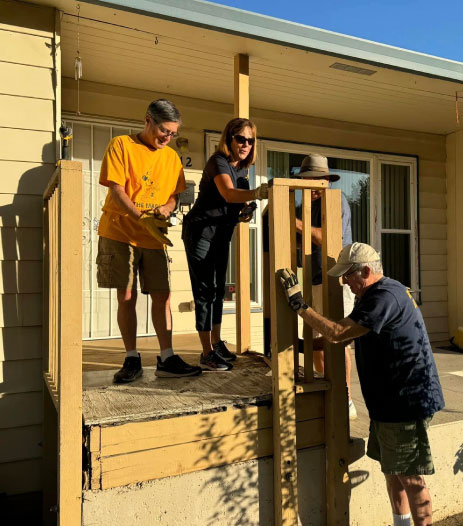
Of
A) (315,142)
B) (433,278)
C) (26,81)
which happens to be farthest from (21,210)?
(433,278)

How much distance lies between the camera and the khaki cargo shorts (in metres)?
2.55

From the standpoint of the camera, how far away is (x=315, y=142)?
562 cm

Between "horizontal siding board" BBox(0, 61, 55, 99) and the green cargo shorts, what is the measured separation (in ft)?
9.05

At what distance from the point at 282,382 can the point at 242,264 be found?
139cm

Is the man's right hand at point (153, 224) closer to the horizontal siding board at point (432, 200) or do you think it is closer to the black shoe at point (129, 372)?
the black shoe at point (129, 372)

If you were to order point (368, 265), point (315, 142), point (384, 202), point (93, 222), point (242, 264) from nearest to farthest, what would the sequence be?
point (368, 265) < point (242, 264) < point (93, 222) < point (315, 142) < point (384, 202)

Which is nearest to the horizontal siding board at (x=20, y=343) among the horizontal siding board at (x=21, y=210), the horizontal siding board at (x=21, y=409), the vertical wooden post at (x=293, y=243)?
the horizontal siding board at (x=21, y=409)

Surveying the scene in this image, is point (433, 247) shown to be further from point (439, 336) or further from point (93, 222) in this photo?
point (93, 222)

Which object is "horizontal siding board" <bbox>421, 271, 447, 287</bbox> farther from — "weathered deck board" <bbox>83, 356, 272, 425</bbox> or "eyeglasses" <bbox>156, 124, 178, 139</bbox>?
"eyeglasses" <bbox>156, 124, 178, 139</bbox>

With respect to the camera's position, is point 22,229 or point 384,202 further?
point 384,202

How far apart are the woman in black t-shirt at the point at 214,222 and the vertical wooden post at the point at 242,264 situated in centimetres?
65

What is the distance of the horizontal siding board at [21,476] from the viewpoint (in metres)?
2.89

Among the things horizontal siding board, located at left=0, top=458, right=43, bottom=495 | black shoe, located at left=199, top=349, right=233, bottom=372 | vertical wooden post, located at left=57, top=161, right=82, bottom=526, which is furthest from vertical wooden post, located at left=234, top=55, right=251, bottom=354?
vertical wooden post, located at left=57, top=161, right=82, bottom=526

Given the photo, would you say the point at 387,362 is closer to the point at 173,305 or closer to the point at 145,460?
the point at 145,460
